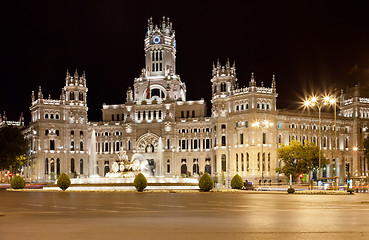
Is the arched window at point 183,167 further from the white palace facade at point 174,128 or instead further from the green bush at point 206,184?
the green bush at point 206,184

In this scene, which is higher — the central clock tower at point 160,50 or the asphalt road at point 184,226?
the central clock tower at point 160,50

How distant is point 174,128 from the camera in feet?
408

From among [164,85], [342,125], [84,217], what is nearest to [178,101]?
[164,85]

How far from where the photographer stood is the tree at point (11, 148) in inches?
4227

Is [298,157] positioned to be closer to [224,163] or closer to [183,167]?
[224,163]

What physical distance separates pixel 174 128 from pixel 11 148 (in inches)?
1487

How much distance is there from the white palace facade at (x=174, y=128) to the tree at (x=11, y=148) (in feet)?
21.7

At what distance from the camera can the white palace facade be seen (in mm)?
114438

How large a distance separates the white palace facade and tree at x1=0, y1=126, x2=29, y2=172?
6.62m

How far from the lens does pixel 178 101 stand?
12775 centimetres

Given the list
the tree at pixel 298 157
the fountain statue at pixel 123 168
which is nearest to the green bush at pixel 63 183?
the fountain statue at pixel 123 168

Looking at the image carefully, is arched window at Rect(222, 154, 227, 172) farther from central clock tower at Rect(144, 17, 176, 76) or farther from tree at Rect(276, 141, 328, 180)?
central clock tower at Rect(144, 17, 176, 76)

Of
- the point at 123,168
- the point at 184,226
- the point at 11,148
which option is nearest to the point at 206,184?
the point at 123,168

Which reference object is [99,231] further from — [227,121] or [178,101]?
[178,101]
